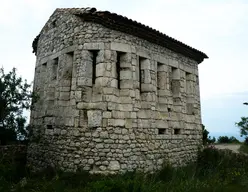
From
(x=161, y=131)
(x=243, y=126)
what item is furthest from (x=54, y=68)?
(x=243, y=126)

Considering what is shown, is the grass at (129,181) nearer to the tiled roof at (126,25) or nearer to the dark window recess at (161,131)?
the dark window recess at (161,131)

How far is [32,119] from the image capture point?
844 centimetres

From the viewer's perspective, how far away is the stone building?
6270 mm

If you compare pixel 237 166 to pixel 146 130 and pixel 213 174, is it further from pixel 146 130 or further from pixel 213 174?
pixel 146 130

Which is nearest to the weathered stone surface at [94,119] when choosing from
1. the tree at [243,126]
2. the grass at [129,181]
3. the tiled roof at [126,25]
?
the grass at [129,181]

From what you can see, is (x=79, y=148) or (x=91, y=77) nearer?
(x=79, y=148)

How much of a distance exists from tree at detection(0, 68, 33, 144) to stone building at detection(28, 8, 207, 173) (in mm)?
801

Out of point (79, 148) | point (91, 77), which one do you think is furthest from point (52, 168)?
point (91, 77)

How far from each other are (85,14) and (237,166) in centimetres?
731

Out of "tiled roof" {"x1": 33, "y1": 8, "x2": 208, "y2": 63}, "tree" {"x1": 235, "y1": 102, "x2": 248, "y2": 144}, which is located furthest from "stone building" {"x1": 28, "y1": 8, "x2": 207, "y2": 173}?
"tree" {"x1": 235, "y1": 102, "x2": 248, "y2": 144}

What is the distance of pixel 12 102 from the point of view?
659 cm

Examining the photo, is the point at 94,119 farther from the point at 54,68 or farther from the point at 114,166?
the point at 54,68

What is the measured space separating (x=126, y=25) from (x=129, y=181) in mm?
4338

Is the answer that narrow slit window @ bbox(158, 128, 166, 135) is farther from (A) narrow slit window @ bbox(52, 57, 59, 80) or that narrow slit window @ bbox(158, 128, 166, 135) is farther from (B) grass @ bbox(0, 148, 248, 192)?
(A) narrow slit window @ bbox(52, 57, 59, 80)
